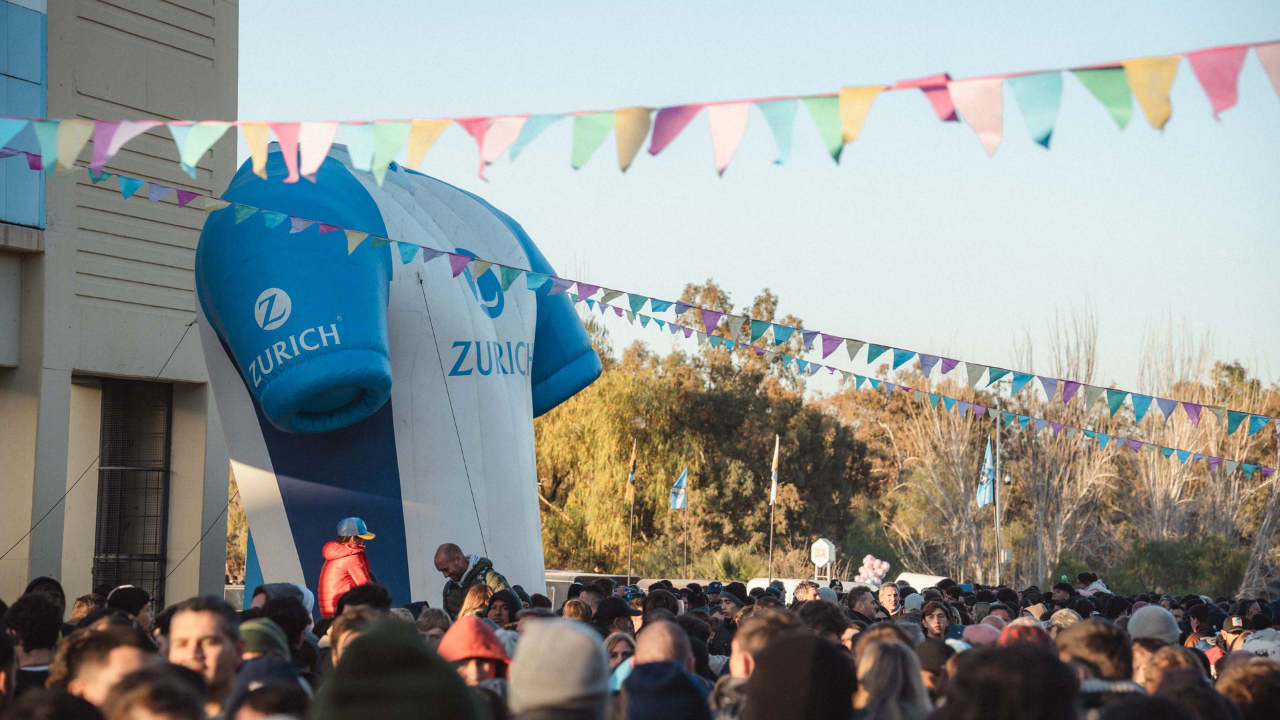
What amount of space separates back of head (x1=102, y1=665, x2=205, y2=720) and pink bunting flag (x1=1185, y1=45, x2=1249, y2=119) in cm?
432

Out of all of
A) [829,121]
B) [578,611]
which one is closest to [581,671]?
[829,121]

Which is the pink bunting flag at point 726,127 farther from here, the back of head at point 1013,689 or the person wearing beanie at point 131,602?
the person wearing beanie at point 131,602

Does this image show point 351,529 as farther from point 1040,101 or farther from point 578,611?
point 1040,101

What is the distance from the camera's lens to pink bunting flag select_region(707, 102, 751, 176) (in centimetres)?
586

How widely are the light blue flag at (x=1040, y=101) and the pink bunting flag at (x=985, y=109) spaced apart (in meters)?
0.11

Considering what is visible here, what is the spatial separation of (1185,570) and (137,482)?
18.2 metres

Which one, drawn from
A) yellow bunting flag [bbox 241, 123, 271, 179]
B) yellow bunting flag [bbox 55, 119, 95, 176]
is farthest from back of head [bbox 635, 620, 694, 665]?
yellow bunting flag [bbox 55, 119, 95, 176]

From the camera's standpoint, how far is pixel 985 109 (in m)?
5.29

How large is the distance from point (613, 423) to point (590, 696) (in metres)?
28.9

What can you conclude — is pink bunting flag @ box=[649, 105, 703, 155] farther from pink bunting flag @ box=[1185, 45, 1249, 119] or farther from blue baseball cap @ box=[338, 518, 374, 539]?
blue baseball cap @ box=[338, 518, 374, 539]

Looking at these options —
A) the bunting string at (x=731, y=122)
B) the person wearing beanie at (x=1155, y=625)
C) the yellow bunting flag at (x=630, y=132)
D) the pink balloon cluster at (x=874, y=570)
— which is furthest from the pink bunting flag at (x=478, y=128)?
the pink balloon cluster at (x=874, y=570)

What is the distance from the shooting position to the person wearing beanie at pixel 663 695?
3.74 meters

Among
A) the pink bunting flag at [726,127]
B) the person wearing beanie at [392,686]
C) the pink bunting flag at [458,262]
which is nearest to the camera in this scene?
the person wearing beanie at [392,686]

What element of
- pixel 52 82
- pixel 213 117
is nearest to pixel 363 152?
pixel 52 82
